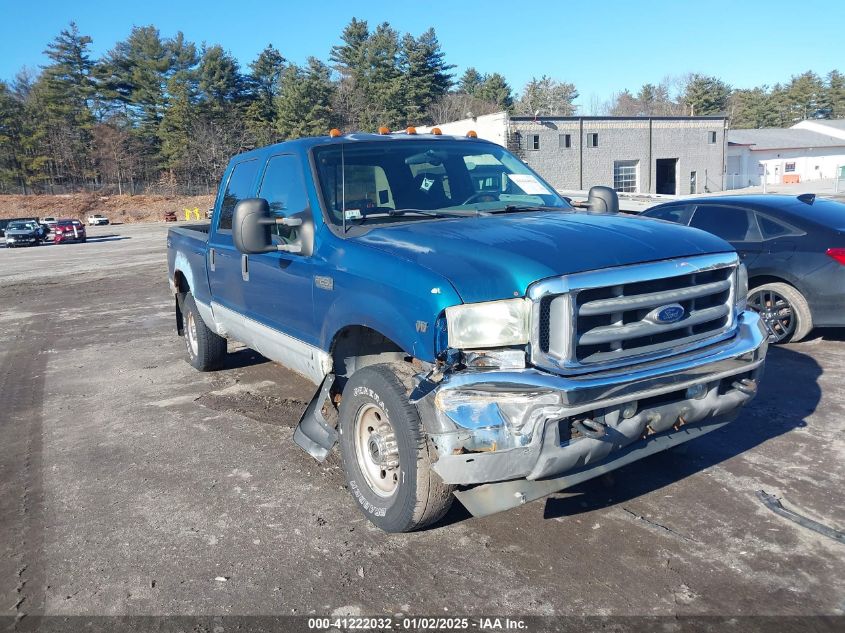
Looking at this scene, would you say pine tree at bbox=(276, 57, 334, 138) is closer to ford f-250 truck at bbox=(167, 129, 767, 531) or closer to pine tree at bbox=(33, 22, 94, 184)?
pine tree at bbox=(33, 22, 94, 184)

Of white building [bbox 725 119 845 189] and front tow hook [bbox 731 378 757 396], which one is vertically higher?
white building [bbox 725 119 845 189]

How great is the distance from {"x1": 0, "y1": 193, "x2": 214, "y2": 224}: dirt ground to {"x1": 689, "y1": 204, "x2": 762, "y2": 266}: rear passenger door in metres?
59.9

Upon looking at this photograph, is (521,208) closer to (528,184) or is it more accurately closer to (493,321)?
(528,184)

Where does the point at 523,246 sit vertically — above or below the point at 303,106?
below

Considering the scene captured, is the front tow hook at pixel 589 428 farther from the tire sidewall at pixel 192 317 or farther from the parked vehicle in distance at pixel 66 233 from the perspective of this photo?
the parked vehicle in distance at pixel 66 233

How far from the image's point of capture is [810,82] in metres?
101

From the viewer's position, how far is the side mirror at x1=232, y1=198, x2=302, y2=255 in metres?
4.21

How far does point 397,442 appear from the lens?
11.2ft

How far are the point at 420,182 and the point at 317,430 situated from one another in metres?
1.74

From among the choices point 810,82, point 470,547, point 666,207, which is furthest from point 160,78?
point 810,82

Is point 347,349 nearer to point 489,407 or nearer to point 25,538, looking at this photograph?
point 489,407

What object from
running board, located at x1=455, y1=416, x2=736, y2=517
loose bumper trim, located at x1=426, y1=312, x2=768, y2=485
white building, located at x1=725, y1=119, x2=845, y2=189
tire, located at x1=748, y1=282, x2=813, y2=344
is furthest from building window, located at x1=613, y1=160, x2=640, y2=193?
loose bumper trim, located at x1=426, y1=312, x2=768, y2=485

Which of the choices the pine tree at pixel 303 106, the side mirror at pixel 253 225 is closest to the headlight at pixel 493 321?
the side mirror at pixel 253 225

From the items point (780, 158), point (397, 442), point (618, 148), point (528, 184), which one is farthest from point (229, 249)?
point (780, 158)
